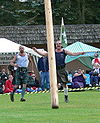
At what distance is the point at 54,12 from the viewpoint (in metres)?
53.2

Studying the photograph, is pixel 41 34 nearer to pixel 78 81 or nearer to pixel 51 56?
pixel 78 81

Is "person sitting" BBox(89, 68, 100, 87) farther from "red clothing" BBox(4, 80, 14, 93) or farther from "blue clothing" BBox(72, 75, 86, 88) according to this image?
"red clothing" BBox(4, 80, 14, 93)

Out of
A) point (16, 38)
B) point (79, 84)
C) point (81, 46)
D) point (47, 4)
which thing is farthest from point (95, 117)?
point (16, 38)

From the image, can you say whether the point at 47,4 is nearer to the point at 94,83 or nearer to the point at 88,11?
the point at 94,83

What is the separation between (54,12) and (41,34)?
14709 mm

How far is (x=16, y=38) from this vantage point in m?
38.3

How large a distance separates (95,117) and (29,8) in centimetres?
4216

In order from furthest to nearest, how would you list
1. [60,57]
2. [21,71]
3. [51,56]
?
[21,71] < [60,57] < [51,56]

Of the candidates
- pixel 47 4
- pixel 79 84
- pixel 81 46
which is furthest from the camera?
pixel 81 46

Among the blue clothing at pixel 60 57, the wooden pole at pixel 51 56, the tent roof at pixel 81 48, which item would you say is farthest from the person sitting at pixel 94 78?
the wooden pole at pixel 51 56

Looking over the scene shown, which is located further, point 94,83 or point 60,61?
point 94,83

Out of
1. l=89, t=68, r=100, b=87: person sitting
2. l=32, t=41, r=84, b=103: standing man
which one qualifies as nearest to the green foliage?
l=89, t=68, r=100, b=87: person sitting

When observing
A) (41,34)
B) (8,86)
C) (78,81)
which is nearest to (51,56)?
(8,86)

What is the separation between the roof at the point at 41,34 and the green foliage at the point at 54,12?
1186cm
